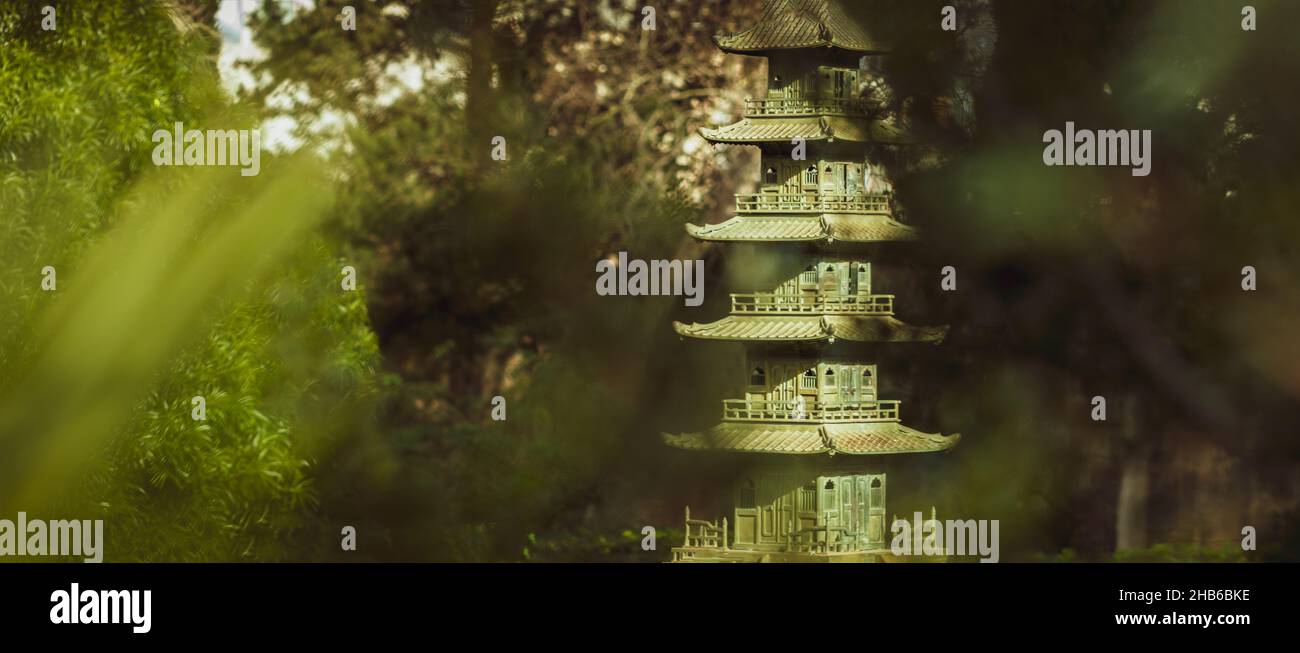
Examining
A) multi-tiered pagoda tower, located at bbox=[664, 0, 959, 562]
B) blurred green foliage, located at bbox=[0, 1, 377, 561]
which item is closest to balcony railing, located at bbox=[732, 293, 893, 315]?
multi-tiered pagoda tower, located at bbox=[664, 0, 959, 562]

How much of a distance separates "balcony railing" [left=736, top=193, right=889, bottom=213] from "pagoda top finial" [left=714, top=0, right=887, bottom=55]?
191cm

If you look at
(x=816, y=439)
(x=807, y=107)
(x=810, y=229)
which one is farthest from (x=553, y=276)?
(x=816, y=439)

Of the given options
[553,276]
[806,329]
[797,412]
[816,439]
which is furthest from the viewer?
[553,276]

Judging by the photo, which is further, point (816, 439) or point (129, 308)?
point (129, 308)

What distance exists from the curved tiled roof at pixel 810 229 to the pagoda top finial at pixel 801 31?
2195 millimetres

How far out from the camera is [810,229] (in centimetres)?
2567

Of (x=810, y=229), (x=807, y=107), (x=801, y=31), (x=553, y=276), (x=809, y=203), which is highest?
(x=801, y=31)

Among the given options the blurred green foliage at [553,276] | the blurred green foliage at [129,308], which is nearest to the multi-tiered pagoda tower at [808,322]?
the blurred green foliage at [553,276]

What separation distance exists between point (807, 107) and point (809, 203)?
1271mm

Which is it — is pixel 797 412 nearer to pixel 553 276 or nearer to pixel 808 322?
pixel 808 322

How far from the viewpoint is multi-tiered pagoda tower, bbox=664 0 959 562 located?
25.8 m

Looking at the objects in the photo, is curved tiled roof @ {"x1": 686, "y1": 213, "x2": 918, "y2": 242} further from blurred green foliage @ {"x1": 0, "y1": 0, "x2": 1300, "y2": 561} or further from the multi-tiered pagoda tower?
blurred green foliage @ {"x1": 0, "y1": 0, "x2": 1300, "y2": 561}
